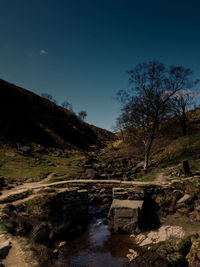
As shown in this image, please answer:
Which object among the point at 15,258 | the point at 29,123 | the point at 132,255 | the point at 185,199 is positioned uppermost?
the point at 29,123

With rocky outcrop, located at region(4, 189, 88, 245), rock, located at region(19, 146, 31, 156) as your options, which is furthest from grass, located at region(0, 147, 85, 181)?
rocky outcrop, located at region(4, 189, 88, 245)

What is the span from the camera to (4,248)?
646 centimetres

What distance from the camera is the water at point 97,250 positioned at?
27.5 ft

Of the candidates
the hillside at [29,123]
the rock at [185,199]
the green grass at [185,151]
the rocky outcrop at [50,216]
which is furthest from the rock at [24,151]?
the rock at [185,199]

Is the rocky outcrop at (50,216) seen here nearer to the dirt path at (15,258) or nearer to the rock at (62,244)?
the rock at (62,244)

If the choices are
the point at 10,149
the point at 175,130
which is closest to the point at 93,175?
the point at 10,149

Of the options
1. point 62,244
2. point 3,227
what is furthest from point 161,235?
point 3,227

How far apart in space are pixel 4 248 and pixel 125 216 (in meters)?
7.01

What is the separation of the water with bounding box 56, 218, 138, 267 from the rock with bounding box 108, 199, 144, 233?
17.7 inches

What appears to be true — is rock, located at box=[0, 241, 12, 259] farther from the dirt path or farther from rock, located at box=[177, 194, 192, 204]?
rock, located at box=[177, 194, 192, 204]

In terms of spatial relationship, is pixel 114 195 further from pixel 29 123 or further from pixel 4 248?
pixel 29 123

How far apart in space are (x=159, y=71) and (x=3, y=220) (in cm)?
1981

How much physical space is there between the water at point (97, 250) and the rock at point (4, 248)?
2.49 metres

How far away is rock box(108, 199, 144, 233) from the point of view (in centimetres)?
1101
